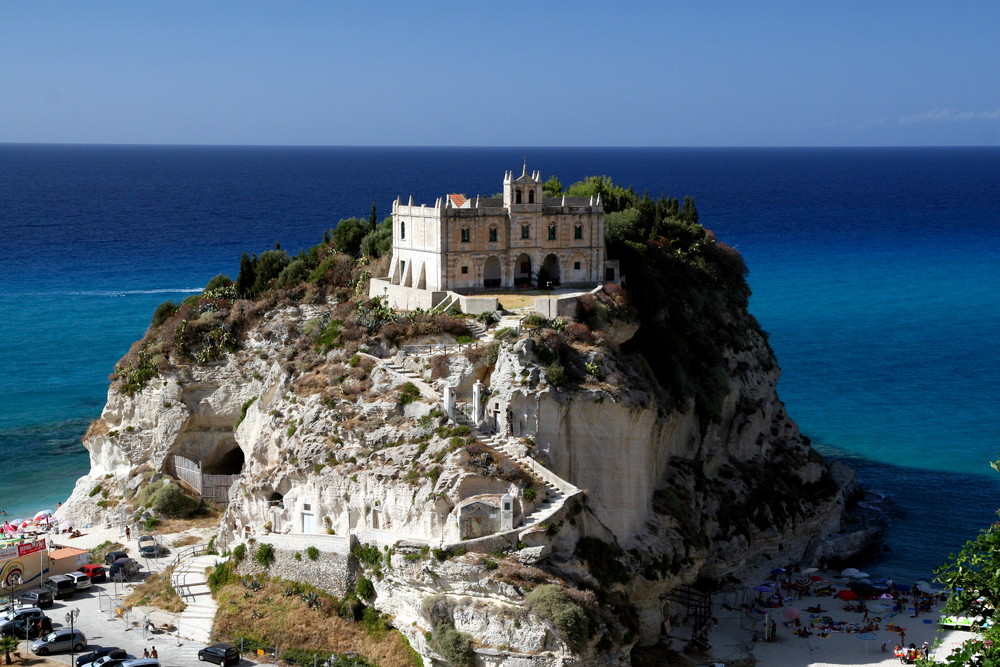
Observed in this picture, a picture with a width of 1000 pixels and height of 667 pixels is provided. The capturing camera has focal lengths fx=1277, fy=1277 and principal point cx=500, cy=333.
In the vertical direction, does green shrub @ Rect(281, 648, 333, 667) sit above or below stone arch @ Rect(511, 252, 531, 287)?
below

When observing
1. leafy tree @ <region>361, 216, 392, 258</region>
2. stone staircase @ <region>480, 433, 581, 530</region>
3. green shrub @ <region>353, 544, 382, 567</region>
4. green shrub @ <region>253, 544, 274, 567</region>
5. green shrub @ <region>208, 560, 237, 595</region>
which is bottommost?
green shrub @ <region>208, 560, 237, 595</region>

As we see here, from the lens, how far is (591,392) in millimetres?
50438

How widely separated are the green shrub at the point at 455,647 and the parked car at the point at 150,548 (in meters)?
17.1

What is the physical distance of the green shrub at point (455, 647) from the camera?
141 ft

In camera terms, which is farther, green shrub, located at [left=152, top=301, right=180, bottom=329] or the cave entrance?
green shrub, located at [left=152, top=301, right=180, bottom=329]

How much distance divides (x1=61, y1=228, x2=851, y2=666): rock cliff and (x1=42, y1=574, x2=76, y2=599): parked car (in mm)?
6537

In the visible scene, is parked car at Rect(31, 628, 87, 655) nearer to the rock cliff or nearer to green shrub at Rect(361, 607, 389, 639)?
the rock cliff

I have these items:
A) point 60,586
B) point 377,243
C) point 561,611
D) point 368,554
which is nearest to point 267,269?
point 377,243

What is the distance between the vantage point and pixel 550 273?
62.5 meters

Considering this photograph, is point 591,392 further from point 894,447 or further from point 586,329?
point 894,447

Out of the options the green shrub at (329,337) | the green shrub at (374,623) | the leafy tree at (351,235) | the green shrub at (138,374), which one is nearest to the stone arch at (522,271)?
the green shrub at (329,337)

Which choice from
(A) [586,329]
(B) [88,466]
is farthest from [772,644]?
(B) [88,466]

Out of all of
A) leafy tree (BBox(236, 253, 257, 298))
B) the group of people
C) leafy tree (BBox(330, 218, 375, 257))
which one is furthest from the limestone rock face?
the group of people

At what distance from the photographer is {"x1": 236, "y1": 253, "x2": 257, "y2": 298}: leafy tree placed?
66.4 m
